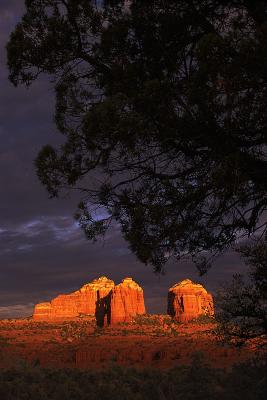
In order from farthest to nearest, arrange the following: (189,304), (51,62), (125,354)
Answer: (189,304)
(125,354)
(51,62)

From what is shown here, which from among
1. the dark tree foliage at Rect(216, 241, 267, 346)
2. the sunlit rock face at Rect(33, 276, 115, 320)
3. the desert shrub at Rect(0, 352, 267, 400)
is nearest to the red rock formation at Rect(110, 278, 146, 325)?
the sunlit rock face at Rect(33, 276, 115, 320)

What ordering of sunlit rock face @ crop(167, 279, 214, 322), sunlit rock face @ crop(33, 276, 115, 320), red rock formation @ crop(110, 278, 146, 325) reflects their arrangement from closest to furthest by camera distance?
red rock formation @ crop(110, 278, 146, 325)
sunlit rock face @ crop(167, 279, 214, 322)
sunlit rock face @ crop(33, 276, 115, 320)

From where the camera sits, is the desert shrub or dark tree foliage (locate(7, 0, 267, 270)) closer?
dark tree foliage (locate(7, 0, 267, 270))

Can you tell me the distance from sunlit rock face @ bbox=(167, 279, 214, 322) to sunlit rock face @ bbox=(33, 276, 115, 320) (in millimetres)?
30502

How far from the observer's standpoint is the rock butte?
110 meters

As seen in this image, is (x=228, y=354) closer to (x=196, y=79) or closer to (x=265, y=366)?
(x=265, y=366)

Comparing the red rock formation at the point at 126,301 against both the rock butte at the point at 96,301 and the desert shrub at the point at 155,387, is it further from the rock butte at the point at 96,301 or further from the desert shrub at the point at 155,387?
the desert shrub at the point at 155,387

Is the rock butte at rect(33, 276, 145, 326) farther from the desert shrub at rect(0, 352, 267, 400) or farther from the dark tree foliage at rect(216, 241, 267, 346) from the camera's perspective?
the dark tree foliage at rect(216, 241, 267, 346)

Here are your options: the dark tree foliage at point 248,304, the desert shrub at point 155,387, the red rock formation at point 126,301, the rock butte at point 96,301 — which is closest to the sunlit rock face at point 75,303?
the rock butte at point 96,301

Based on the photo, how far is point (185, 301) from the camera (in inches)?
4254

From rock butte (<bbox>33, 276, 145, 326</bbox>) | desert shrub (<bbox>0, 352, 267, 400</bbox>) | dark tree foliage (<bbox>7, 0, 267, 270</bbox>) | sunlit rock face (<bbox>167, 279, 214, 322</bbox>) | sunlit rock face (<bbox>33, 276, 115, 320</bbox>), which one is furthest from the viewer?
sunlit rock face (<bbox>33, 276, 115, 320</bbox>)

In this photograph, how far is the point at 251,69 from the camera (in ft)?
25.9

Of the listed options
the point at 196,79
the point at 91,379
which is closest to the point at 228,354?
the point at 91,379

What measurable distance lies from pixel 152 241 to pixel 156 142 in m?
2.08
